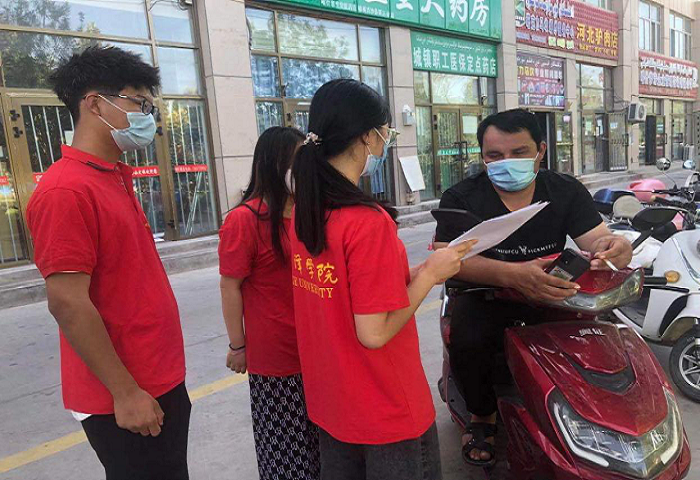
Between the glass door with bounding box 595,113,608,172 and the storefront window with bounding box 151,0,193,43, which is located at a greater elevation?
the storefront window with bounding box 151,0,193,43

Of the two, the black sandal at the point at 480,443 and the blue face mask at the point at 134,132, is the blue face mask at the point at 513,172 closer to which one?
the black sandal at the point at 480,443

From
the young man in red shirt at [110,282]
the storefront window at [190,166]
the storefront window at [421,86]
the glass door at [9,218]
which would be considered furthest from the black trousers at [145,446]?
the storefront window at [421,86]

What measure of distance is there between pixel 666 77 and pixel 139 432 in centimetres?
2534

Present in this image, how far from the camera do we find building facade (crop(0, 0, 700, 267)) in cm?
661

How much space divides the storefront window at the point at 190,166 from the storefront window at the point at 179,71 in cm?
19

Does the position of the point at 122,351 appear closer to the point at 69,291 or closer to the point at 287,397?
the point at 69,291

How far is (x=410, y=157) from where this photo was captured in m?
11.1

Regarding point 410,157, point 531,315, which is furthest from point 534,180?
point 410,157

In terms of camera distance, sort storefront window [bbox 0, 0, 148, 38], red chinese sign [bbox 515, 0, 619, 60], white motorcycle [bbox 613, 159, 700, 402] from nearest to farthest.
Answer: white motorcycle [bbox 613, 159, 700, 402] < storefront window [bbox 0, 0, 148, 38] < red chinese sign [bbox 515, 0, 619, 60]

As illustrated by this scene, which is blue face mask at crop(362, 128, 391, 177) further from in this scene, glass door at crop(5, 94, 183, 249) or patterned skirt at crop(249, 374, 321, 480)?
glass door at crop(5, 94, 183, 249)

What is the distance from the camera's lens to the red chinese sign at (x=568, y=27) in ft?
46.3

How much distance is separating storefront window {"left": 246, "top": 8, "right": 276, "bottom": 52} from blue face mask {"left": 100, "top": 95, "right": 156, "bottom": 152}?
7621 mm

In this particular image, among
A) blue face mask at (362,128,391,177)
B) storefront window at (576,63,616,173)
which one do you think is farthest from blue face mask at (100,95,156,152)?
storefront window at (576,63,616,173)

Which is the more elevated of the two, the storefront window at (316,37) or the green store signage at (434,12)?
the green store signage at (434,12)
